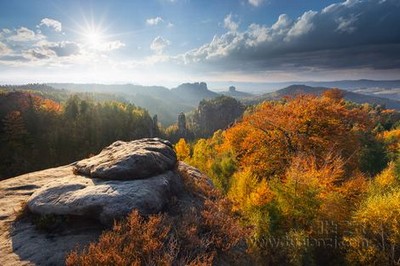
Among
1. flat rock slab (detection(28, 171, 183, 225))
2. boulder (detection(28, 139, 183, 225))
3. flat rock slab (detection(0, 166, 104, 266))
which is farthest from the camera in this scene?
boulder (detection(28, 139, 183, 225))

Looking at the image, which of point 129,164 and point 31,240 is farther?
point 129,164

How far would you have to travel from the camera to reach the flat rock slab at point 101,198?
13.3m

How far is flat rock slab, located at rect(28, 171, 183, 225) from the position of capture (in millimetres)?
13266

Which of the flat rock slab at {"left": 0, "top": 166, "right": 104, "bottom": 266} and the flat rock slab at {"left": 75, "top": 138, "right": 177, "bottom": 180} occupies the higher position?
the flat rock slab at {"left": 75, "top": 138, "right": 177, "bottom": 180}

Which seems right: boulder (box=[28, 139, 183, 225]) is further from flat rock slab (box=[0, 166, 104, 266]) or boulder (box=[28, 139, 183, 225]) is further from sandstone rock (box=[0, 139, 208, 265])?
flat rock slab (box=[0, 166, 104, 266])

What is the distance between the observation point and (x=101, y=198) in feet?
44.7

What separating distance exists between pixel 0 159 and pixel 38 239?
85.7 meters

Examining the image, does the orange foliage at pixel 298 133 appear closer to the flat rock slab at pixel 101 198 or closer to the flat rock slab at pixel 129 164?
the flat rock slab at pixel 129 164

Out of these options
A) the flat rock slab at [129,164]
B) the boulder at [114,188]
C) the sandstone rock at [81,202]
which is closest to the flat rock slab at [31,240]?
the sandstone rock at [81,202]

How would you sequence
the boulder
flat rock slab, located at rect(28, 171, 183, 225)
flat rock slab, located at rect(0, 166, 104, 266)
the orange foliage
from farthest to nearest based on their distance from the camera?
the orange foliage
the boulder
flat rock slab, located at rect(28, 171, 183, 225)
flat rock slab, located at rect(0, 166, 104, 266)

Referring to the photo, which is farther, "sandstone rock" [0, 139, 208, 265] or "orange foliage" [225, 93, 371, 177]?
"orange foliage" [225, 93, 371, 177]

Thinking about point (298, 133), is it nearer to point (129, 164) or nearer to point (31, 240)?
point (129, 164)

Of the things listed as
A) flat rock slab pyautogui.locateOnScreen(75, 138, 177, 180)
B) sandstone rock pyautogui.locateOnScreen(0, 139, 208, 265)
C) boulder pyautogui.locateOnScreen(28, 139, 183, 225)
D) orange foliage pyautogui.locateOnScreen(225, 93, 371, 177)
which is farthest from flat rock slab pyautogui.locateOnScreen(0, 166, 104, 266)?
orange foliage pyautogui.locateOnScreen(225, 93, 371, 177)

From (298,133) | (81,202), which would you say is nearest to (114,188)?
(81,202)
